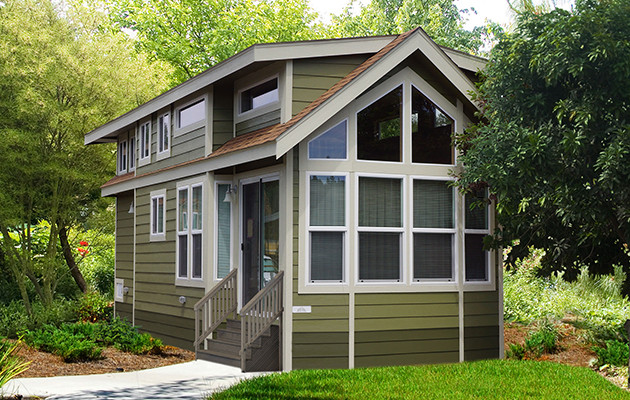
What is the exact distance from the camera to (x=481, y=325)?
1162 cm

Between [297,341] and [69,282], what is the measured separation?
49.2 ft

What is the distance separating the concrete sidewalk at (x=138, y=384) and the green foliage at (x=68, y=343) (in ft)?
3.08

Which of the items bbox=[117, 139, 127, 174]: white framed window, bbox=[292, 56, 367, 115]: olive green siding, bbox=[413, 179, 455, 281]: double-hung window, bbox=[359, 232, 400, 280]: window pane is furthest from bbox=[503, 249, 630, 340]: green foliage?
bbox=[117, 139, 127, 174]: white framed window

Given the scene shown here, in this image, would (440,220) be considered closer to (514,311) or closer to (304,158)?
(304,158)

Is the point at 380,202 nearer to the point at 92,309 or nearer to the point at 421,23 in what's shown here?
the point at 92,309

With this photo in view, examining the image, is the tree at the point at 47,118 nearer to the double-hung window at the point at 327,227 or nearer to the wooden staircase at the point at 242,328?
the wooden staircase at the point at 242,328

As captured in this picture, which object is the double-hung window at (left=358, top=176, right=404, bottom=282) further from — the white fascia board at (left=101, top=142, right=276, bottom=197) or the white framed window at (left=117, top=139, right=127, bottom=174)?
the white framed window at (left=117, top=139, right=127, bottom=174)

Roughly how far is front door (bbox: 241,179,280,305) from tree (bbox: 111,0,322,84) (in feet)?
67.0

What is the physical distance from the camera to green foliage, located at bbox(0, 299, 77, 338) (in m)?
14.9

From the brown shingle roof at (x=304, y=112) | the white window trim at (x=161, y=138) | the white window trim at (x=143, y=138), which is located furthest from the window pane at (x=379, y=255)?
the white window trim at (x=143, y=138)

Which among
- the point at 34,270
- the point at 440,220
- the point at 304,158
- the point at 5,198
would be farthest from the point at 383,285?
the point at 34,270

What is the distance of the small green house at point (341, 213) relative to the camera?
10.6m

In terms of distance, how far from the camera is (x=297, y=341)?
10.5 m

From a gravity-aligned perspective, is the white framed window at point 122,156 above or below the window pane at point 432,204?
above
